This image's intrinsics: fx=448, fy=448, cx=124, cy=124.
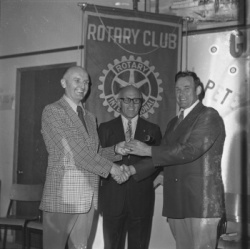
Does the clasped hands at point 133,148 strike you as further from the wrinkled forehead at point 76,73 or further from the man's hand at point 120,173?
the wrinkled forehead at point 76,73

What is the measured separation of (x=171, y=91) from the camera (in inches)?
103

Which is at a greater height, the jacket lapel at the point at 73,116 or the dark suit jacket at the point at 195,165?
the jacket lapel at the point at 73,116

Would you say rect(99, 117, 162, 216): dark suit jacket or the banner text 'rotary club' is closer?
rect(99, 117, 162, 216): dark suit jacket

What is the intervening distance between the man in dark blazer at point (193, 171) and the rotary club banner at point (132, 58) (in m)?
0.33

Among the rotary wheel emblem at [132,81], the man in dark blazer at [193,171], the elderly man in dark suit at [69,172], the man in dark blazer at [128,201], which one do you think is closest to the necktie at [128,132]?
the man in dark blazer at [128,201]

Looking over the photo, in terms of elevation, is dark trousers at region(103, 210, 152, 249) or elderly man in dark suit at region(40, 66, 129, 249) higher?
elderly man in dark suit at region(40, 66, 129, 249)

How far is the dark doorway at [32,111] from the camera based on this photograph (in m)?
2.46

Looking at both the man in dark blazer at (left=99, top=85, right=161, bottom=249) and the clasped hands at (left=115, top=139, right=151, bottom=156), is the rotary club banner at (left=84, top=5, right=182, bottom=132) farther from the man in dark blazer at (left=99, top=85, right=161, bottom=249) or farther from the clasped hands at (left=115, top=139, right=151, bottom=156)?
the clasped hands at (left=115, top=139, right=151, bottom=156)

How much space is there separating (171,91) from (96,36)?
0.54 metres

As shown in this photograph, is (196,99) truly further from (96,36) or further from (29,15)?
(29,15)

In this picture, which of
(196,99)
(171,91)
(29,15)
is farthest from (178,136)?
(29,15)

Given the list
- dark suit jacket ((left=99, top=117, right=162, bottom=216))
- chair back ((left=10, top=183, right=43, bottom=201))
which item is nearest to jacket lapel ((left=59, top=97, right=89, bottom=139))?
dark suit jacket ((left=99, top=117, right=162, bottom=216))

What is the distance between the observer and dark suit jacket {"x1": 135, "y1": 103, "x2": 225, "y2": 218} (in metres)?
2.17

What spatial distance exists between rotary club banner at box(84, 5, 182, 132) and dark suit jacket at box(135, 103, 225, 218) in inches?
16.0
